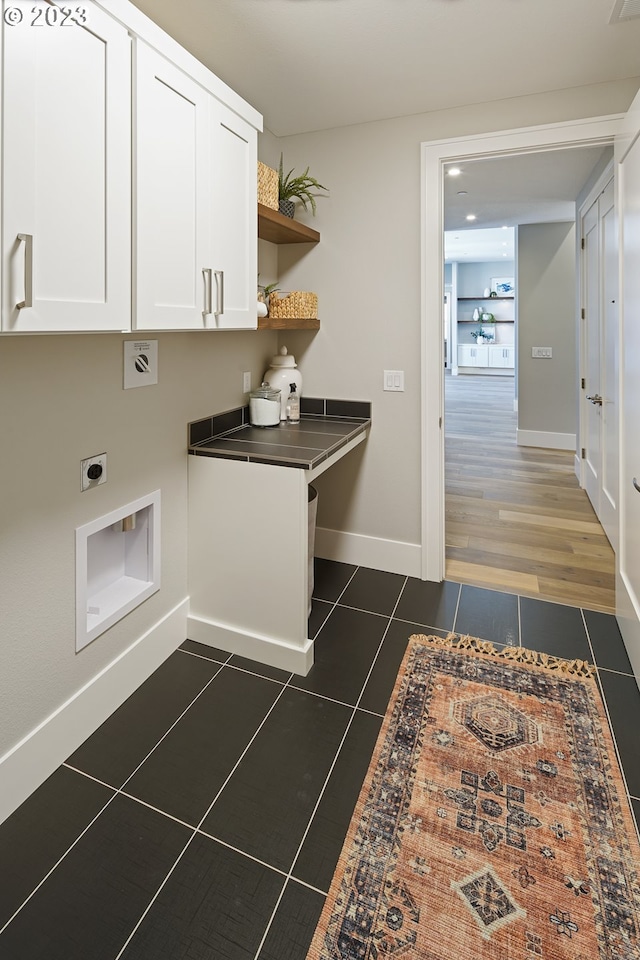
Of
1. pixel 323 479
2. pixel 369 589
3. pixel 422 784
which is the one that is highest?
pixel 323 479

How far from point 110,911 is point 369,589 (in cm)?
179

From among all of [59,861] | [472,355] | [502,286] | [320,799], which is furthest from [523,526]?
[502,286]

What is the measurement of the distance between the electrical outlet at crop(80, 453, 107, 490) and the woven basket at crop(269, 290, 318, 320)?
4.16 ft

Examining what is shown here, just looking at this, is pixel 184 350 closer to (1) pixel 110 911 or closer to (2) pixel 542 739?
(1) pixel 110 911

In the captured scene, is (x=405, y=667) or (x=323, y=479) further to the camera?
(x=323, y=479)

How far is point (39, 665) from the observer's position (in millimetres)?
1560

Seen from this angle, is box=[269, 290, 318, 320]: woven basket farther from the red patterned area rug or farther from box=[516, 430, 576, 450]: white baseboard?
box=[516, 430, 576, 450]: white baseboard

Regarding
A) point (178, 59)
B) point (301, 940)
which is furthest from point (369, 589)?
point (178, 59)

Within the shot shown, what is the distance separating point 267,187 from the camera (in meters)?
2.29

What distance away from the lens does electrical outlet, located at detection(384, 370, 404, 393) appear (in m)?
2.79

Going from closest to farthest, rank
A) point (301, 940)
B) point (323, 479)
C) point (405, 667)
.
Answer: point (301, 940)
point (405, 667)
point (323, 479)

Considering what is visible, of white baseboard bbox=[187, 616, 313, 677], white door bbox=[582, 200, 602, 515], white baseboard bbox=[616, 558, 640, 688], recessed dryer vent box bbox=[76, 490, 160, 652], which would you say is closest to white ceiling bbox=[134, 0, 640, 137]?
recessed dryer vent box bbox=[76, 490, 160, 652]

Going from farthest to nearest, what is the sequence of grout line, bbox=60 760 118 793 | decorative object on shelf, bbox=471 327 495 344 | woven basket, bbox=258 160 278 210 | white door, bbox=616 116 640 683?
decorative object on shelf, bbox=471 327 495 344, woven basket, bbox=258 160 278 210, white door, bbox=616 116 640 683, grout line, bbox=60 760 118 793

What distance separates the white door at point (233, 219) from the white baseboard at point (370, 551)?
1426 mm
